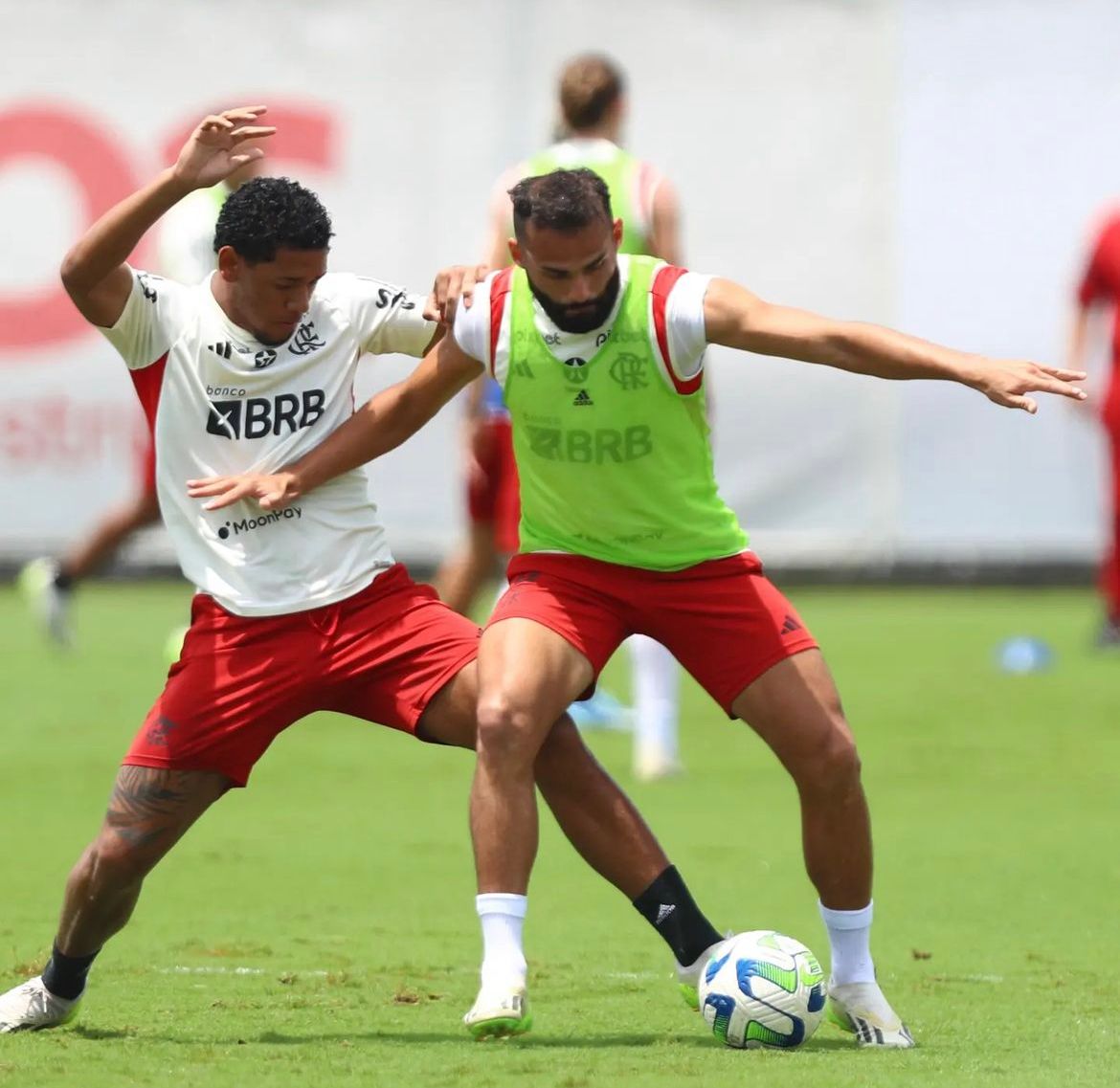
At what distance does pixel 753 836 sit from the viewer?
863 centimetres

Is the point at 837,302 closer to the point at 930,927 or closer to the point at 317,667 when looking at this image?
the point at 930,927

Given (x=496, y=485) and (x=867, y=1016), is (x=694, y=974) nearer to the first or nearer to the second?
(x=867, y=1016)

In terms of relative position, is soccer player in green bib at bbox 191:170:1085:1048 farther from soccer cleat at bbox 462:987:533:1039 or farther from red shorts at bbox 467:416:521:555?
red shorts at bbox 467:416:521:555

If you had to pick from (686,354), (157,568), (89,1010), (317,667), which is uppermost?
(686,354)

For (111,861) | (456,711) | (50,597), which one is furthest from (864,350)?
(50,597)

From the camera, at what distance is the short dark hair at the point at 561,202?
17.5 feet

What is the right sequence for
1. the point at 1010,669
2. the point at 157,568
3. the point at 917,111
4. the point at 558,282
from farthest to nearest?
the point at 157,568 < the point at 917,111 < the point at 1010,669 < the point at 558,282

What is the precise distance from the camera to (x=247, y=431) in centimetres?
568

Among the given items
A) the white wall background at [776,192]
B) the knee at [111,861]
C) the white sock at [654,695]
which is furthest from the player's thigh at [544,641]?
the white wall background at [776,192]

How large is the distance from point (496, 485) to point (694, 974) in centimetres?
508

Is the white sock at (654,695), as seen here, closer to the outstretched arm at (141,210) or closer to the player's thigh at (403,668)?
the player's thigh at (403,668)

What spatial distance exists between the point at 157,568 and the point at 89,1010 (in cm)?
1221

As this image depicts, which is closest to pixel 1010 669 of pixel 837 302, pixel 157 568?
pixel 837 302

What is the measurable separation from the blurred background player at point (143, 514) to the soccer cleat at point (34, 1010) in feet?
11.9
